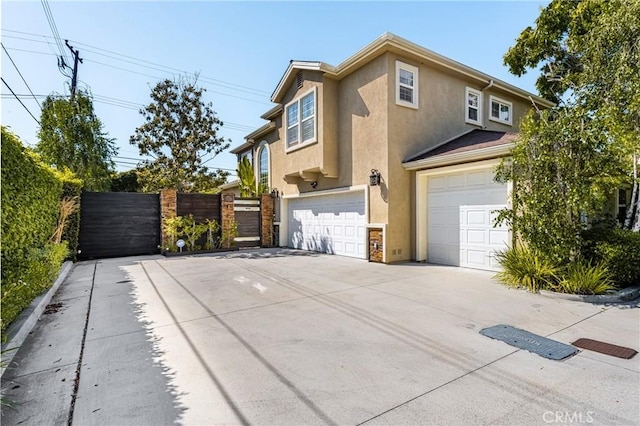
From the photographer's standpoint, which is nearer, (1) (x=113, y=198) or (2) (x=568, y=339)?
(2) (x=568, y=339)

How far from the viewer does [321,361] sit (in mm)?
3367

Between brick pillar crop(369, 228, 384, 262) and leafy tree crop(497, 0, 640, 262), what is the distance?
365 centimetres

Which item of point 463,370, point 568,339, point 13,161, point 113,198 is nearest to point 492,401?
point 463,370

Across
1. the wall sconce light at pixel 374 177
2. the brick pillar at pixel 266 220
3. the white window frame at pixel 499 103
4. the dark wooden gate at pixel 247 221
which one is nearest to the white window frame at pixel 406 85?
the wall sconce light at pixel 374 177

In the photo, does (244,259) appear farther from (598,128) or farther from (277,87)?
(598,128)

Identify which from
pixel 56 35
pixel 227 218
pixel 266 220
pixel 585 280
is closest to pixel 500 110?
pixel 585 280

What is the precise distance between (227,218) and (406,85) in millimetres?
9051

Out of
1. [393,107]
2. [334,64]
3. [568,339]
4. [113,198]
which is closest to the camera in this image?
[568,339]

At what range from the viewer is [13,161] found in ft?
16.7

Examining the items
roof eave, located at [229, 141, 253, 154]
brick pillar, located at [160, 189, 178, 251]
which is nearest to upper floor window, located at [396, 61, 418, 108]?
brick pillar, located at [160, 189, 178, 251]

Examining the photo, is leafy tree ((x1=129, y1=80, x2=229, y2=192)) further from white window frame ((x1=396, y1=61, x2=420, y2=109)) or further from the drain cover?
the drain cover

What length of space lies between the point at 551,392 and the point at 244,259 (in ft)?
31.3

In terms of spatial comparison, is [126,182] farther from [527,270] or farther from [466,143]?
[527,270]

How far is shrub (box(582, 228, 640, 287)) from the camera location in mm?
6144
